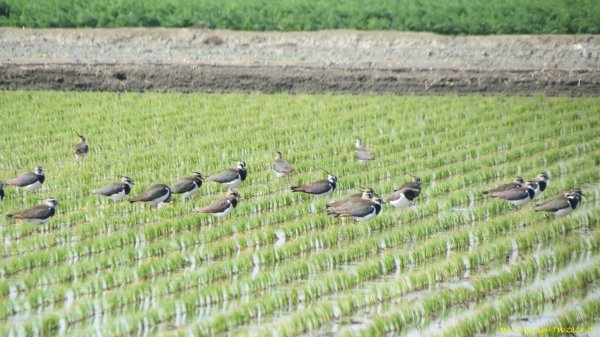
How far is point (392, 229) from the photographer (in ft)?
40.9

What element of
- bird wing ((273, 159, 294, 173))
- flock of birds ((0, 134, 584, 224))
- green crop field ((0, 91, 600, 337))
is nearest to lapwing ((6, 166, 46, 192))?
flock of birds ((0, 134, 584, 224))

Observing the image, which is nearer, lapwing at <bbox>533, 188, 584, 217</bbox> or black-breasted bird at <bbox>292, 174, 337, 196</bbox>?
lapwing at <bbox>533, 188, 584, 217</bbox>

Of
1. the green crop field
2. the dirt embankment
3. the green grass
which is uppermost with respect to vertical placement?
the green grass

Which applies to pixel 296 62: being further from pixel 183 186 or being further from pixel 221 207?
pixel 221 207

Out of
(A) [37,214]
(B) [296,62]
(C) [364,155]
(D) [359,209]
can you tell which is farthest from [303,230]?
(B) [296,62]

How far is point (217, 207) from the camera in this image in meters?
12.7

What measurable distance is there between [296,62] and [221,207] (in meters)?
15.6

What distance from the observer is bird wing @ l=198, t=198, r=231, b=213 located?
41.6ft

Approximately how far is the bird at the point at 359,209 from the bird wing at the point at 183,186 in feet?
6.84

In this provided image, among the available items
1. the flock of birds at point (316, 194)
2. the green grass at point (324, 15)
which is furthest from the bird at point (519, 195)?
the green grass at point (324, 15)

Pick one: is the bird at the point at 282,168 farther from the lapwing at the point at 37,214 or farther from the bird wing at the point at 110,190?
the lapwing at the point at 37,214

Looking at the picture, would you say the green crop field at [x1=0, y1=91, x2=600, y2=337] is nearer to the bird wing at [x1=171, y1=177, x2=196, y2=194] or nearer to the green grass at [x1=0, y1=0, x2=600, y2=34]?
the bird wing at [x1=171, y1=177, x2=196, y2=194]

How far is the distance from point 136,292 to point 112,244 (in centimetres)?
221

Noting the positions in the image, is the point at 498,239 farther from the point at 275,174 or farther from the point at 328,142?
the point at 328,142
